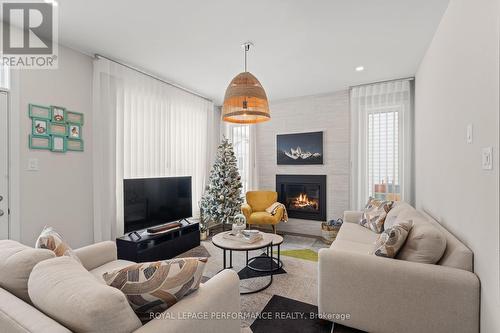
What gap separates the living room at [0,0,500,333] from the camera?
4.09 ft

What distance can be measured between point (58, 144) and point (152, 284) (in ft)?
8.03

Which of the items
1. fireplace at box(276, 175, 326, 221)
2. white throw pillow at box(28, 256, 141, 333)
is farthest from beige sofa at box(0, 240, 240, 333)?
fireplace at box(276, 175, 326, 221)

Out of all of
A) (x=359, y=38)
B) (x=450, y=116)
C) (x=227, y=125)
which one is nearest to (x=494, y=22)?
(x=450, y=116)

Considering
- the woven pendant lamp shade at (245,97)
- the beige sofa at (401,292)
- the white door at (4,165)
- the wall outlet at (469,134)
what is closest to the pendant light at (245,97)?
the woven pendant lamp shade at (245,97)

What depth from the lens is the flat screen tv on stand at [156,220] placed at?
3051 millimetres

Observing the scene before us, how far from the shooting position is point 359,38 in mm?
2588

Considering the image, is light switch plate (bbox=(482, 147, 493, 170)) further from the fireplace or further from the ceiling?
the fireplace

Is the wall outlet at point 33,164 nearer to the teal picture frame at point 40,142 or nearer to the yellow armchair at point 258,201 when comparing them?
the teal picture frame at point 40,142

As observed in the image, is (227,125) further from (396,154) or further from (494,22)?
(494,22)

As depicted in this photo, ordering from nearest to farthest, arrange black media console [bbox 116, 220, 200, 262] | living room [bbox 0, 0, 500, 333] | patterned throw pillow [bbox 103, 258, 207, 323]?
patterned throw pillow [bbox 103, 258, 207, 323]
living room [bbox 0, 0, 500, 333]
black media console [bbox 116, 220, 200, 262]

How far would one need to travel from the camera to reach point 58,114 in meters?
2.69

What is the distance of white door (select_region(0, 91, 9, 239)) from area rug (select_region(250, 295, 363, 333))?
8.11 feet

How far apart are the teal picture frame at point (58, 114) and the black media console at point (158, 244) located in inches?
60.7

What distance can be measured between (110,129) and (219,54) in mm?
1662
